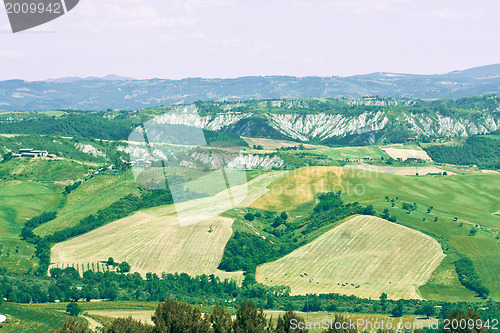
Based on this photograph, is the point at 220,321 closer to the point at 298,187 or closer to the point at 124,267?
the point at 124,267

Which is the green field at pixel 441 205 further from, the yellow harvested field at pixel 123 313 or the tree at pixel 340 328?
the tree at pixel 340 328

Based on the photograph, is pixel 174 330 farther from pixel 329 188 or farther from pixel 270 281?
pixel 329 188

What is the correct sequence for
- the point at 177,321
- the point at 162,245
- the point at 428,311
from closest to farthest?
the point at 177,321 < the point at 428,311 < the point at 162,245

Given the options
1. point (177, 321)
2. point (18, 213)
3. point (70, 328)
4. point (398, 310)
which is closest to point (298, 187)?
point (18, 213)

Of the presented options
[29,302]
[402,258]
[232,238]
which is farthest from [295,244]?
[29,302]

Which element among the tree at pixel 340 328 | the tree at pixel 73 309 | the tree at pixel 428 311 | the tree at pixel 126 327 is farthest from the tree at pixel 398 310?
the tree at pixel 73 309

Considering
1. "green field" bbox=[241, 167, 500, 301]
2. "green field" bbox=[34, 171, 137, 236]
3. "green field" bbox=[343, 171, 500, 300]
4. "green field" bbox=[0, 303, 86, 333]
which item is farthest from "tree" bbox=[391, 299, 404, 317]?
"green field" bbox=[34, 171, 137, 236]
